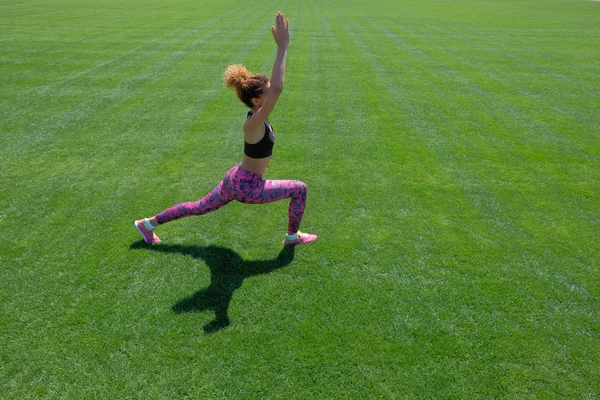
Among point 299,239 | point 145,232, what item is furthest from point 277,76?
point 145,232

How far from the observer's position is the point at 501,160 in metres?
6.79

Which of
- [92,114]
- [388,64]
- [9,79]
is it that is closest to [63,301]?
[92,114]

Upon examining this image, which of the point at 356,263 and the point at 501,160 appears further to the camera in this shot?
the point at 501,160

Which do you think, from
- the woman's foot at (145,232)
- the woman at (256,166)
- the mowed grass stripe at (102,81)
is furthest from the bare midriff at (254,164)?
the mowed grass stripe at (102,81)

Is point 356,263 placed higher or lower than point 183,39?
lower

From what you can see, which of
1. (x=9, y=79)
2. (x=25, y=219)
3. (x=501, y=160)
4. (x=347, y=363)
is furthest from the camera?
(x=9, y=79)

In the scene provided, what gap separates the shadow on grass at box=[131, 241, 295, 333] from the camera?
144 inches

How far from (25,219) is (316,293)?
3.77 metres

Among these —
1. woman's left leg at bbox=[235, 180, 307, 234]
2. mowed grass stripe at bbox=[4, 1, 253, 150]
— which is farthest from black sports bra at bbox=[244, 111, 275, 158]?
mowed grass stripe at bbox=[4, 1, 253, 150]

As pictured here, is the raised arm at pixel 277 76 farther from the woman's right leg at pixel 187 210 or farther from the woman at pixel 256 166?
the woman's right leg at pixel 187 210

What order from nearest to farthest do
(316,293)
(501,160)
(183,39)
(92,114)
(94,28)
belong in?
1. (316,293)
2. (501,160)
3. (92,114)
4. (183,39)
5. (94,28)

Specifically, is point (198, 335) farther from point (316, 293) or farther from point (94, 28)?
point (94, 28)

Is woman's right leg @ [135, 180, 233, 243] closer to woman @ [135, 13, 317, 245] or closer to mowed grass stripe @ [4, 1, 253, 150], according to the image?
woman @ [135, 13, 317, 245]

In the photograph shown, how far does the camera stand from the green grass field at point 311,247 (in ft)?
10.3
